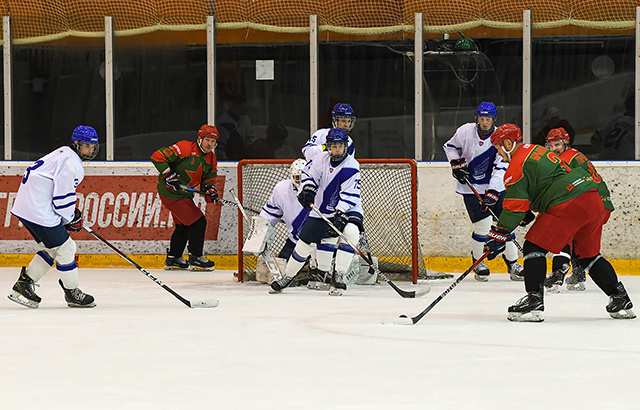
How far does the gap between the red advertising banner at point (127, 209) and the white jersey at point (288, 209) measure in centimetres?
137

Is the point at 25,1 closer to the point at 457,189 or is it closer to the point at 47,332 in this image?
the point at 457,189

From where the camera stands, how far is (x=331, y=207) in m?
Result: 6.27

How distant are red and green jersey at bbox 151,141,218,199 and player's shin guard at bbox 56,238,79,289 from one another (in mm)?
2455

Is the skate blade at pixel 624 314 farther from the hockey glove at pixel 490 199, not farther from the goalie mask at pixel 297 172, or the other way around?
the goalie mask at pixel 297 172

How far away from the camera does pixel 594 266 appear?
4910 mm

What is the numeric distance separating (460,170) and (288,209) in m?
1.29

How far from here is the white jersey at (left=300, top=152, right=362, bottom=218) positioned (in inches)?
243

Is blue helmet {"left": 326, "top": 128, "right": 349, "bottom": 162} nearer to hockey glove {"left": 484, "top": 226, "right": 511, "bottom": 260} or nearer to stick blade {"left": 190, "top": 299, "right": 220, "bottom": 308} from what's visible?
stick blade {"left": 190, "top": 299, "right": 220, "bottom": 308}

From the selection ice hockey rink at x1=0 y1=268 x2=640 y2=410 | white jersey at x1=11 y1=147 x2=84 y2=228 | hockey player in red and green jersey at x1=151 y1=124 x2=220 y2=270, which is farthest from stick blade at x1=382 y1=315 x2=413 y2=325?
hockey player in red and green jersey at x1=151 y1=124 x2=220 y2=270

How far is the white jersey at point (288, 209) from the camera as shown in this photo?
266 inches

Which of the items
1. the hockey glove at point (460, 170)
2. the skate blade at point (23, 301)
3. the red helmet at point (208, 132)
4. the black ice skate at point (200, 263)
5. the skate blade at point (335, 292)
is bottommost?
the black ice skate at point (200, 263)

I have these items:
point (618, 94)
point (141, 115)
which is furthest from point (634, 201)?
point (141, 115)

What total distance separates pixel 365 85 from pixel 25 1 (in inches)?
114

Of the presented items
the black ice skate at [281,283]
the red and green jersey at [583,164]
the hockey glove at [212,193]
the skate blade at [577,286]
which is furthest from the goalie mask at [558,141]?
the hockey glove at [212,193]
